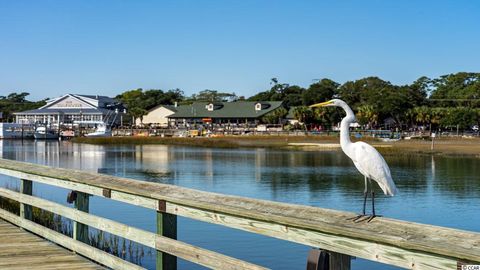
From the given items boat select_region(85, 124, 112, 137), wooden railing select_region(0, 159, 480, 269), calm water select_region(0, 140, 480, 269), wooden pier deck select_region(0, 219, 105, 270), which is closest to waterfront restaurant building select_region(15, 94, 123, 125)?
boat select_region(85, 124, 112, 137)

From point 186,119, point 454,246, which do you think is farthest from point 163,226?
point 186,119

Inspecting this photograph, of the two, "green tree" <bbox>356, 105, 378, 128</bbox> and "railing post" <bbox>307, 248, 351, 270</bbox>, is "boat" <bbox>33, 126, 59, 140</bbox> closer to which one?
"green tree" <bbox>356, 105, 378, 128</bbox>

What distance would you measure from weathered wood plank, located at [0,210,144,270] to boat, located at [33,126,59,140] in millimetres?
112407

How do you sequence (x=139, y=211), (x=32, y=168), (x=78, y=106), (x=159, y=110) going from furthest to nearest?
(x=78, y=106), (x=159, y=110), (x=139, y=211), (x=32, y=168)

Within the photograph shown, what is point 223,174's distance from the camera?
38344mm

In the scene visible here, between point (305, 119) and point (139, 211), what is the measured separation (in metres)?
83.8

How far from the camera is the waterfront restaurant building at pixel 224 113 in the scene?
106500 millimetres

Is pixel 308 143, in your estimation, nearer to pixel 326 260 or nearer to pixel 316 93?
pixel 316 93

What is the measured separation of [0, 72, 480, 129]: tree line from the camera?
324 ft

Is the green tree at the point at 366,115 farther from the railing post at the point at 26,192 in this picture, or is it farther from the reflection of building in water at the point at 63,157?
the railing post at the point at 26,192

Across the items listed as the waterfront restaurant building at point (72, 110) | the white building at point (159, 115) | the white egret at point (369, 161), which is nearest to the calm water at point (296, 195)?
the white egret at point (369, 161)

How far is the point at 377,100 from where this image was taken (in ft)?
325

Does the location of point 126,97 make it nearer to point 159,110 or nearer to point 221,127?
point 159,110

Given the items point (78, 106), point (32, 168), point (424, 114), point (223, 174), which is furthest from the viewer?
point (78, 106)
